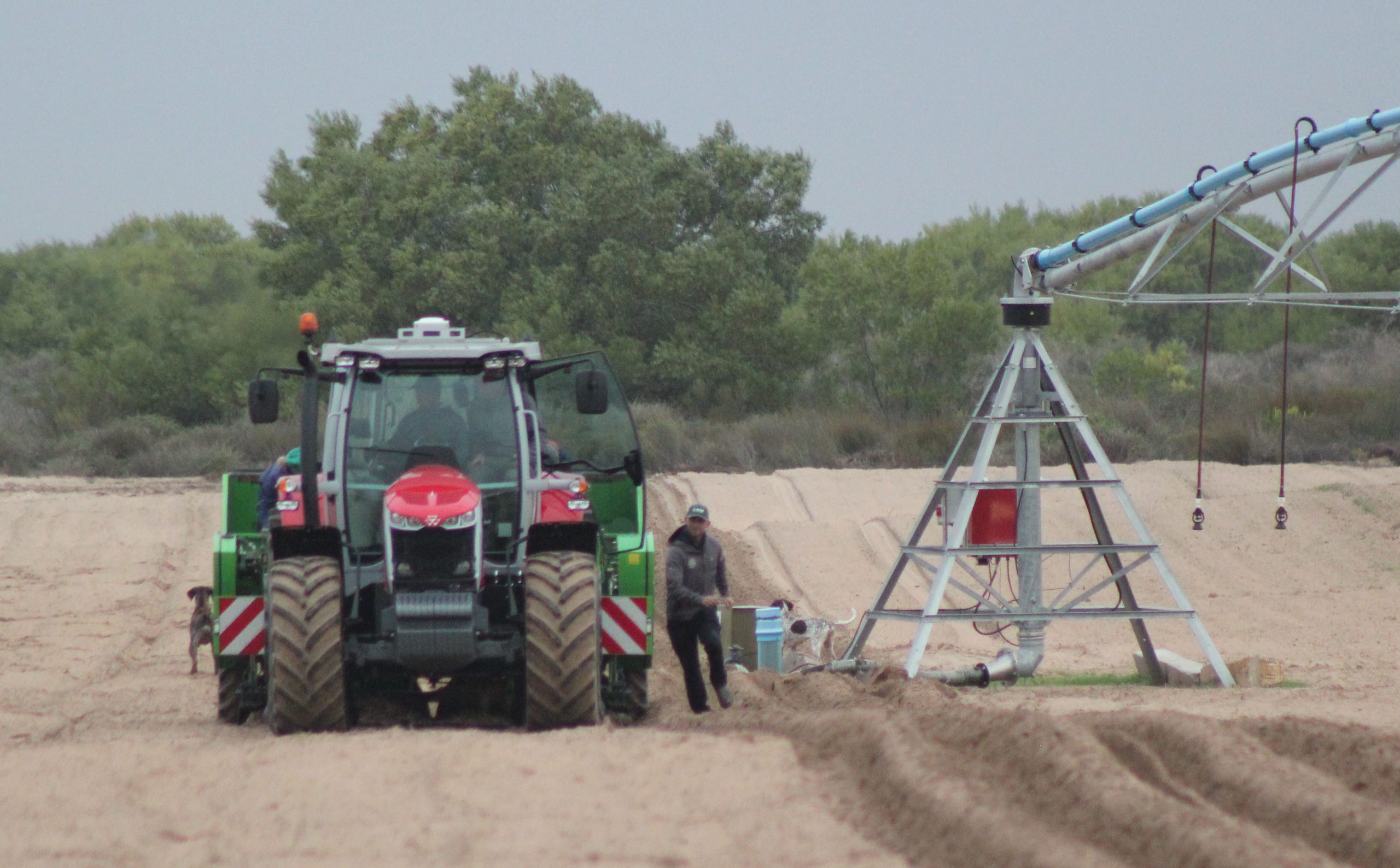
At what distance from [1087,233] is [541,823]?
31.5ft

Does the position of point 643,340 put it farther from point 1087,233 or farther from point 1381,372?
point 1087,233

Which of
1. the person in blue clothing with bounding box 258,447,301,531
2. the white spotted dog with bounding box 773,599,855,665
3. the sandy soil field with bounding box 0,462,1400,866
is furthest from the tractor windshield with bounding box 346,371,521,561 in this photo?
the white spotted dog with bounding box 773,599,855,665

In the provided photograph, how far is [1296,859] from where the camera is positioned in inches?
238

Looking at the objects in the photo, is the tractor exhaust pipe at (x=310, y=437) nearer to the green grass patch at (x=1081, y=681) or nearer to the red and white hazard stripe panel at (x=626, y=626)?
the red and white hazard stripe panel at (x=626, y=626)

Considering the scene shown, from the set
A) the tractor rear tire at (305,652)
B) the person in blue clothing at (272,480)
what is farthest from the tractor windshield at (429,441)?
the person in blue clothing at (272,480)

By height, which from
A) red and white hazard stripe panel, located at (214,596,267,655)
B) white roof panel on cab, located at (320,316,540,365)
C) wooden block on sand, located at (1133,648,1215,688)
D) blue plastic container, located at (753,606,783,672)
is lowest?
wooden block on sand, located at (1133,648,1215,688)

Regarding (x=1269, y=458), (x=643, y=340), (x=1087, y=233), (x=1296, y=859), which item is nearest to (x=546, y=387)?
(x=643, y=340)

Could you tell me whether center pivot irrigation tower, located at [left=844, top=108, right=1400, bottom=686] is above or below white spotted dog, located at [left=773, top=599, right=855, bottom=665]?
above

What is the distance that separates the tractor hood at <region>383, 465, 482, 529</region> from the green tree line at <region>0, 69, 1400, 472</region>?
68.2 ft

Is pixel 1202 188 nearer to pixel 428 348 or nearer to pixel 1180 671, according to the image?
pixel 1180 671

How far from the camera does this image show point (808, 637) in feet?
51.1

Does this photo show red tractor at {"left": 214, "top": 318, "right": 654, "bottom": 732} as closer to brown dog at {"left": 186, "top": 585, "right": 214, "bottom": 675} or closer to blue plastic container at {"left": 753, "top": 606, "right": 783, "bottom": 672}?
brown dog at {"left": 186, "top": 585, "right": 214, "bottom": 675}

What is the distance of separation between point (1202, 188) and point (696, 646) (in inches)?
242

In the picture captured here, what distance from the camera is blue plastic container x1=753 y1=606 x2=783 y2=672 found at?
14555mm
